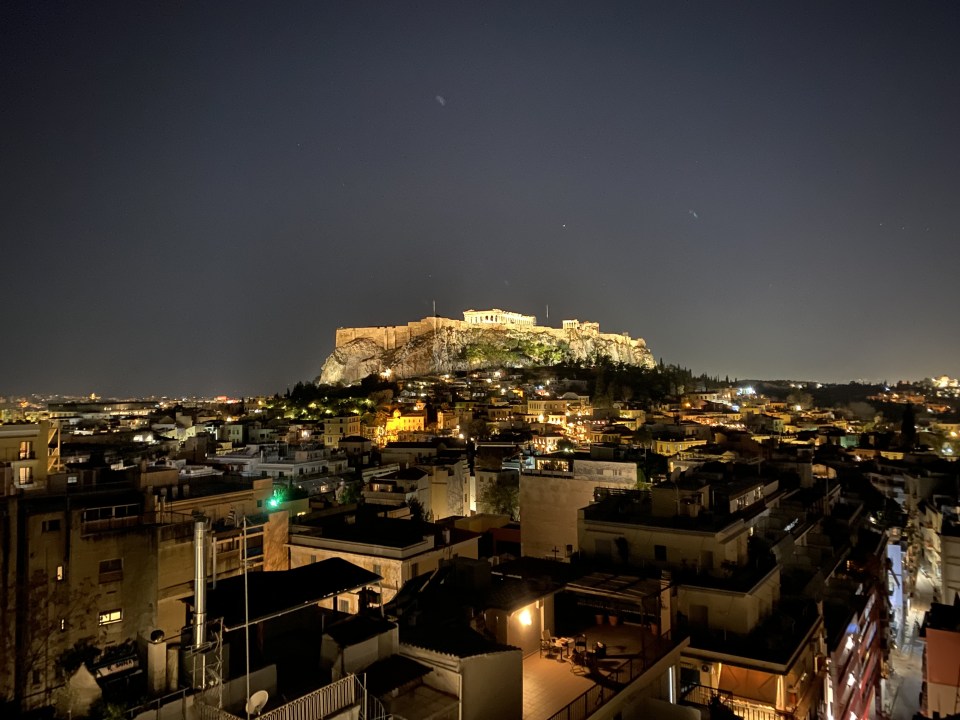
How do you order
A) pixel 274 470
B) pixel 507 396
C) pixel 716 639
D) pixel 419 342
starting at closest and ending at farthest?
pixel 716 639 < pixel 274 470 < pixel 507 396 < pixel 419 342

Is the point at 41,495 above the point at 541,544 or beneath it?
above

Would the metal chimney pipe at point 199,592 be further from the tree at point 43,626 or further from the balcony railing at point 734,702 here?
the tree at point 43,626

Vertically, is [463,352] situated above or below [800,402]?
above

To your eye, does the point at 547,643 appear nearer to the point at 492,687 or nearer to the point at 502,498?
the point at 492,687

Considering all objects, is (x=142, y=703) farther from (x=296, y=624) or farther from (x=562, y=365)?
(x=562, y=365)

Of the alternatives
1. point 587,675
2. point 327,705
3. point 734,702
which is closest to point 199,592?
point 327,705

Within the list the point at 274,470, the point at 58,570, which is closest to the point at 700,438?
the point at 274,470
